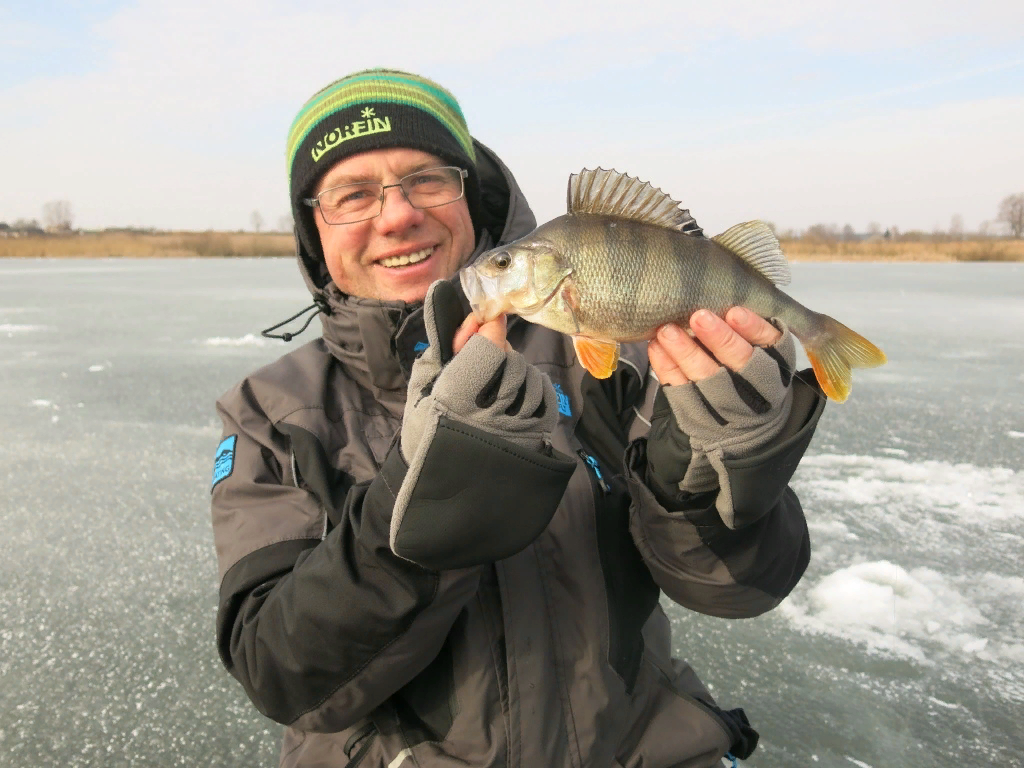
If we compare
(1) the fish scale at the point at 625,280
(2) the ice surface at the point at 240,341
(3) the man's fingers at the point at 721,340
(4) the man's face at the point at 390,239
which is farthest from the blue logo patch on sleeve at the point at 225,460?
(2) the ice surface at the point at 240,341

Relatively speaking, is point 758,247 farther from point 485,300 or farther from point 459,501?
point 459,501

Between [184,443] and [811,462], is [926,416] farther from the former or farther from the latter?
[184,443]

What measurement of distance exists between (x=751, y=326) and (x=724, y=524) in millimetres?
439

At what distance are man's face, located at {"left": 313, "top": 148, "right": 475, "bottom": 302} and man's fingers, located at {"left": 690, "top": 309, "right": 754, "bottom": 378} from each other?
83 centimetres

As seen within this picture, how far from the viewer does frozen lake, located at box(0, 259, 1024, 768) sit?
2.36 metres

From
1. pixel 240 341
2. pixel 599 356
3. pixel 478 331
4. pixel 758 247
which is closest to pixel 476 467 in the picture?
pixel 478 331

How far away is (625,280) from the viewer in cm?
159

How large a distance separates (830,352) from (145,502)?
3.31 metres

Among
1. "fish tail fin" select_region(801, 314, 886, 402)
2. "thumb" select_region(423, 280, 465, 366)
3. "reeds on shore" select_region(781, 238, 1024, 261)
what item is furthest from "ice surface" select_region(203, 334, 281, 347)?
"reeds on shore" select_region(781, 238, 1024, 261)

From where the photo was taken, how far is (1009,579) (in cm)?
303

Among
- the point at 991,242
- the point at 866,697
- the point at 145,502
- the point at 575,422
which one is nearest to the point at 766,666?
the point at 866,697

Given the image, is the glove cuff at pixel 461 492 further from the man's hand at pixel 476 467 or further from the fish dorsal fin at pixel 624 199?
the fish dorsal fin at pixel 624 199

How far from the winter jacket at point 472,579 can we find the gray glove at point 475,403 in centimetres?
6

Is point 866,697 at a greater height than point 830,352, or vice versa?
point 830,352
